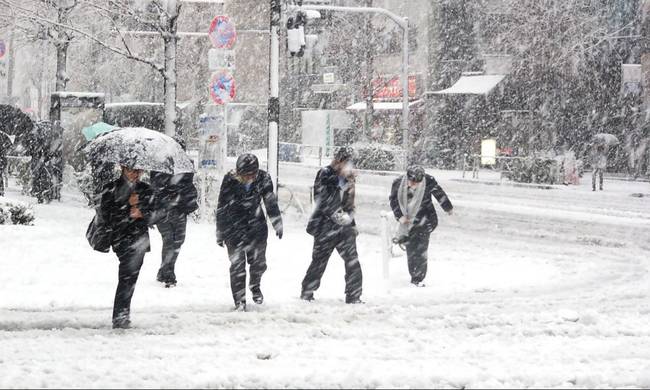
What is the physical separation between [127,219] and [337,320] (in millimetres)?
2357

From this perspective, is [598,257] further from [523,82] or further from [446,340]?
[523,82]

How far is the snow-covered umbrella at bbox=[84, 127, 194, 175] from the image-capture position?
32.7 ft

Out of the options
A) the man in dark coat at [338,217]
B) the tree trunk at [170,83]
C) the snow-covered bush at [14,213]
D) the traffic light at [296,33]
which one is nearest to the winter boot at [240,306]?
the man in dark coat at [338,217]

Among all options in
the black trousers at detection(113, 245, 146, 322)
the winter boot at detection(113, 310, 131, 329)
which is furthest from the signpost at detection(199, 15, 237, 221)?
the winter boot at detection(113, 310, 131, 329)

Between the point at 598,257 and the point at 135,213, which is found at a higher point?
the point at 135,213

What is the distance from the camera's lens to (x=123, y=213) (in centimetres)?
842

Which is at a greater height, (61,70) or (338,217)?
(61,70)

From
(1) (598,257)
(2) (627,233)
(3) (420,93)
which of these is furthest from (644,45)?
(1) (598,257)

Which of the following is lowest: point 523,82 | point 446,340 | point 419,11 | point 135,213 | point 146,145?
point 446,340

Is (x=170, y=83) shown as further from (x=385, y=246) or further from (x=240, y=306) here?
(x=240, y=306)

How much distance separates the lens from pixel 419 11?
46.0 m

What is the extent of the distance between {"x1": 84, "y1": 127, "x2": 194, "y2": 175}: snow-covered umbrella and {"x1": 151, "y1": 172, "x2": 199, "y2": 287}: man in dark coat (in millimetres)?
162

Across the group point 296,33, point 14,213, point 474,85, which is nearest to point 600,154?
point 474,85

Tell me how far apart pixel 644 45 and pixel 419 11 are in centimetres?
1196
